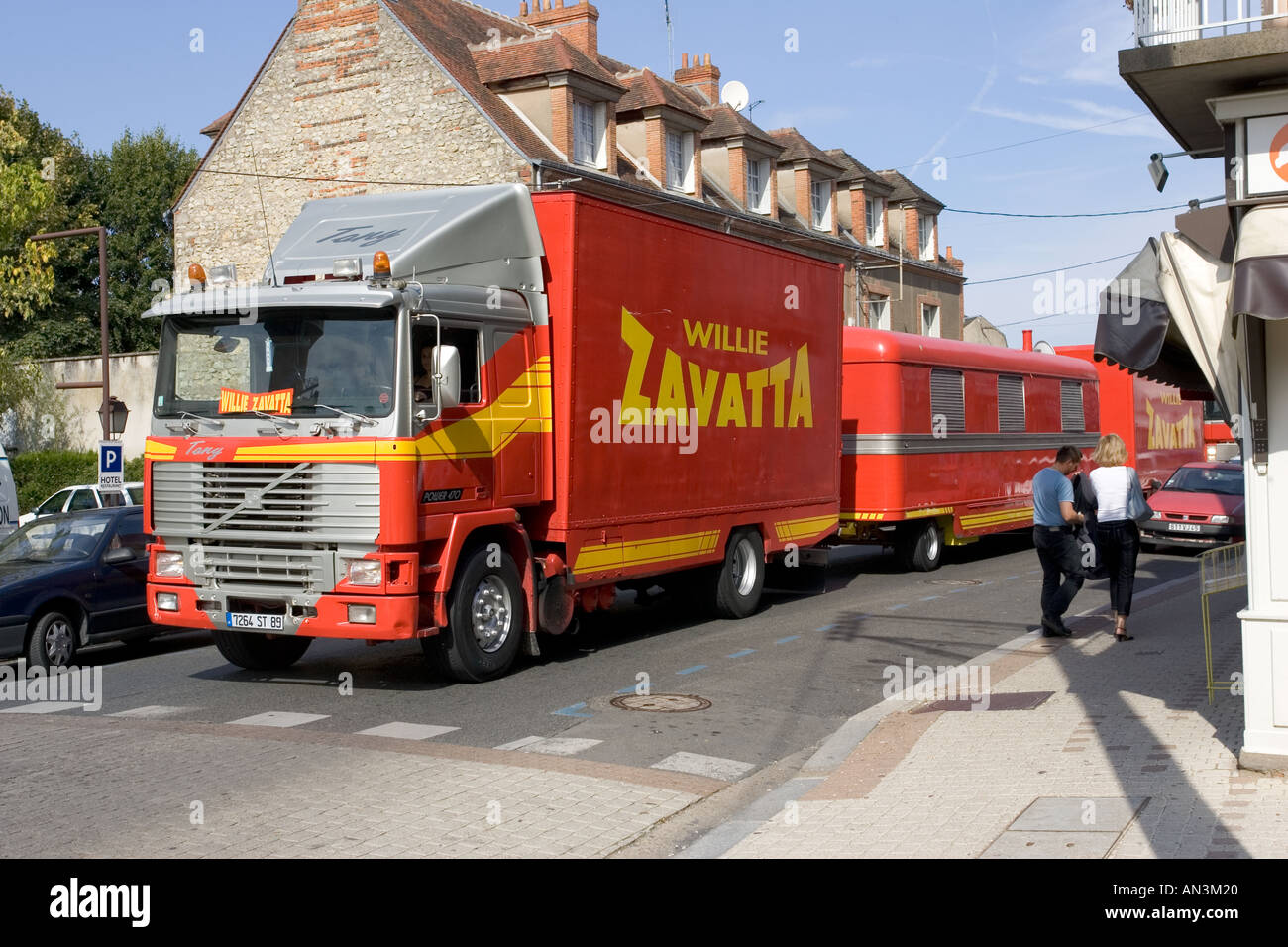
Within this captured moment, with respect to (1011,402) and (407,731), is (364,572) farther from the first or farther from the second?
(1011,402)

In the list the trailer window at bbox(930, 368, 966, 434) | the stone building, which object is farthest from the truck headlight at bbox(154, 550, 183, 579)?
the stone building

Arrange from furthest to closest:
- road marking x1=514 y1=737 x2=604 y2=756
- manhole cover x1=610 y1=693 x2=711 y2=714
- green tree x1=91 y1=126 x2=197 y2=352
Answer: green tree x1=91 y1=126 x2=197 y2=352 → manhole cover x1=610 y1=693 x2=711 y2=714 → road marking x1=514 y1=737 x2=604 y2=756

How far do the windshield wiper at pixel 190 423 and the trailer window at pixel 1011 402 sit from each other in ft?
47.1

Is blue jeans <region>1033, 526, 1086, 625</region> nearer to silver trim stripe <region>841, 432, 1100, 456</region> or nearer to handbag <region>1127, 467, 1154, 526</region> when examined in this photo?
handbag <region>1127, 467, 1154, 526</region>

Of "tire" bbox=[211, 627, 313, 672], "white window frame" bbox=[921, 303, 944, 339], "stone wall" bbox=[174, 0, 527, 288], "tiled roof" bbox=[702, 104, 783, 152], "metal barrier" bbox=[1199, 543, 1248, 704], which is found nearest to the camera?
"metal barrier" bbox=[1199, 543, 1248, 704]

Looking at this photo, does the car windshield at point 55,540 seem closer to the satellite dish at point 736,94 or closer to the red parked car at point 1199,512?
the red parked car at point 1199,512

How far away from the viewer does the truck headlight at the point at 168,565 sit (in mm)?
10273

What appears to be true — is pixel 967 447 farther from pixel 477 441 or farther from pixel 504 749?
pixel 504 749

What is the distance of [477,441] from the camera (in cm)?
1030

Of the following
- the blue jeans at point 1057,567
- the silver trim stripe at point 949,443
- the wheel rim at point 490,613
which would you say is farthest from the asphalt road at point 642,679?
the silver trim stripe at point 949,443

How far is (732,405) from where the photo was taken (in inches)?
543

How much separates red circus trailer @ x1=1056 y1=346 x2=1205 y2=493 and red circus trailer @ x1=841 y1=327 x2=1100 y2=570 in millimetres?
4948

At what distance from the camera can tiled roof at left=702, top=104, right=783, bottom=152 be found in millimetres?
36125
